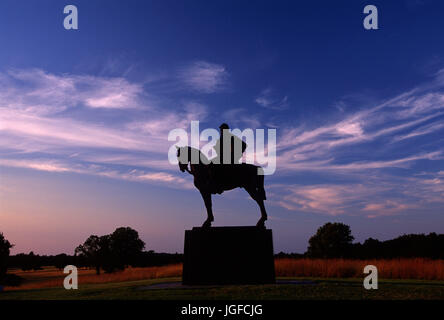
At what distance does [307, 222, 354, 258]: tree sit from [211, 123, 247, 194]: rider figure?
47071 mm

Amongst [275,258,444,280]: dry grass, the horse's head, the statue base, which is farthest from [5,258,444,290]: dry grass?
the horse's head

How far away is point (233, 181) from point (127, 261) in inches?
2122

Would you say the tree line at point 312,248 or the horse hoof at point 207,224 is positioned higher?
the horse hoof at point 207,224

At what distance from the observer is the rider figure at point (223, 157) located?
1280 centimetres

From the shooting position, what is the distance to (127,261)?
6191 centimetres

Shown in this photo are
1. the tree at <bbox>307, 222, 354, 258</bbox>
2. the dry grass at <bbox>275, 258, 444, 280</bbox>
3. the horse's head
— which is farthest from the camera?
the tree at <bbox>307, 222, 354, 258</bbox>

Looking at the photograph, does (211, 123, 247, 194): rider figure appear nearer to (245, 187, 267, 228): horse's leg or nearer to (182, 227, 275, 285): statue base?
(245, 187, 267, 228): horse's leg

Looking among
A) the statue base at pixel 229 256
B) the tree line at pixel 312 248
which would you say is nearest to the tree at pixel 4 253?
the tree line at pixel 312 248

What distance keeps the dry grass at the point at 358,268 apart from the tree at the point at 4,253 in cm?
3473

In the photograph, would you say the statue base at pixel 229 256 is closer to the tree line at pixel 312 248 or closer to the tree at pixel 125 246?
the tree line at pixel 312 248

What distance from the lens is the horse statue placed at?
12.7 meters

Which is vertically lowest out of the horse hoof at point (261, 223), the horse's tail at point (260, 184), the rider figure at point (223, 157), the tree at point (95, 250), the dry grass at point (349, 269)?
the tree at point (95, 250)

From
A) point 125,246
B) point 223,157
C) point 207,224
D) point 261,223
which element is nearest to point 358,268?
point 261,223

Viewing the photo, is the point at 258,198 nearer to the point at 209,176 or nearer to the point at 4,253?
the point at 209,176
